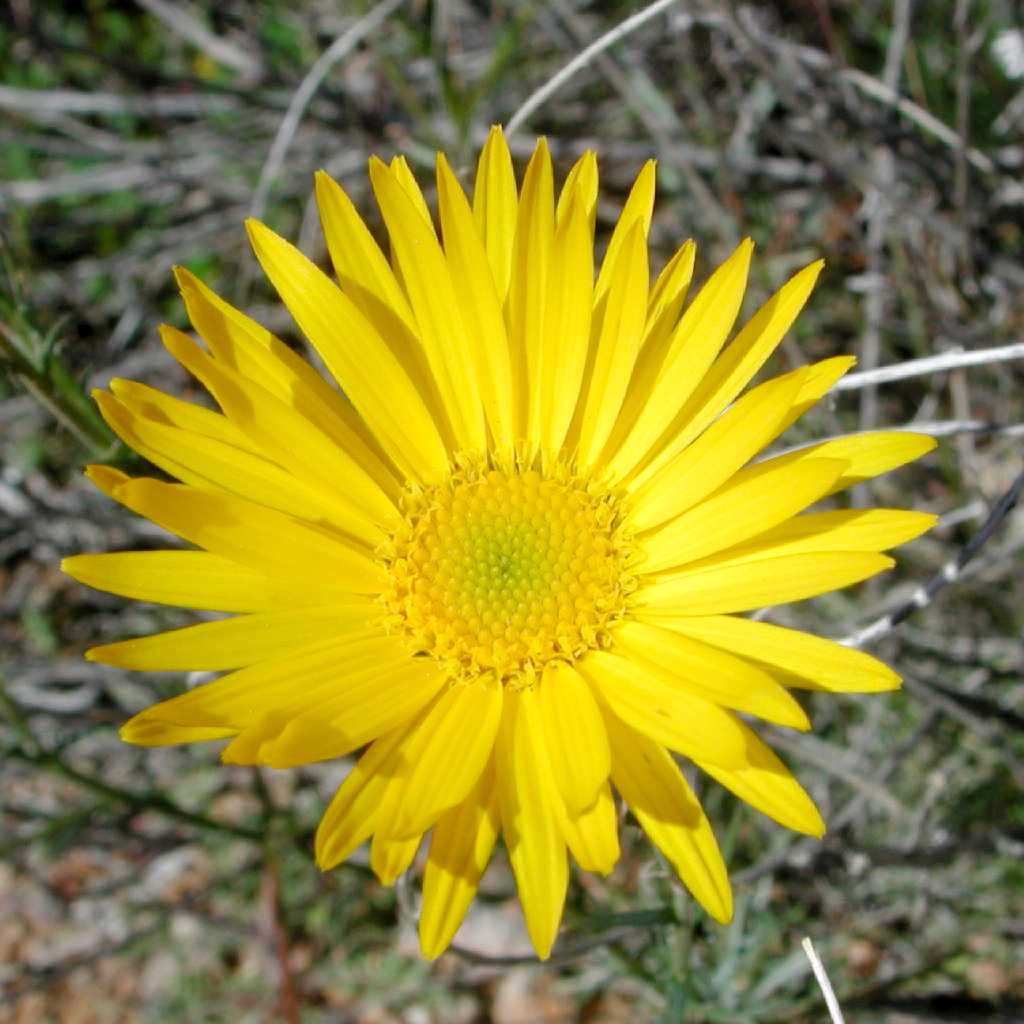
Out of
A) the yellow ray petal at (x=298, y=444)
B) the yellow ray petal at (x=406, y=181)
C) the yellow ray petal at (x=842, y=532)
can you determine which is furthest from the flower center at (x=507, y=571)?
the yellow ray petal at (x=406, y=181)

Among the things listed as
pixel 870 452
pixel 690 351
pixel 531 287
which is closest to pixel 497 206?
pixel 531 287

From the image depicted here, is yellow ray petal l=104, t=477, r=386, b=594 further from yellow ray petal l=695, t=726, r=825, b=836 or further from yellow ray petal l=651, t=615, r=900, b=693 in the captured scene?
yellow ray petal l=695, t=726, r=825, b=836

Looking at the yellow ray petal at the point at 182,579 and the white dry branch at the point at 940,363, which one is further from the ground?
the white dry branch at the point at 940,363

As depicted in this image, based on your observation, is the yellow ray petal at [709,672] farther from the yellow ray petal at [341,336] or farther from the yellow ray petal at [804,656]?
the yellow ray petal at [341,336]

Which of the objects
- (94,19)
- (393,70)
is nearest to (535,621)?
(393,70)

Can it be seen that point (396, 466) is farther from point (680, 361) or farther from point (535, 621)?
point (680, 361)

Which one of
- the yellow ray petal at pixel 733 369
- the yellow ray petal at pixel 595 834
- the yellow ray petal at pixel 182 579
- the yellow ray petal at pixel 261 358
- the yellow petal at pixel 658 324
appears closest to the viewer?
the yellow ray petal at pixel 595 834
